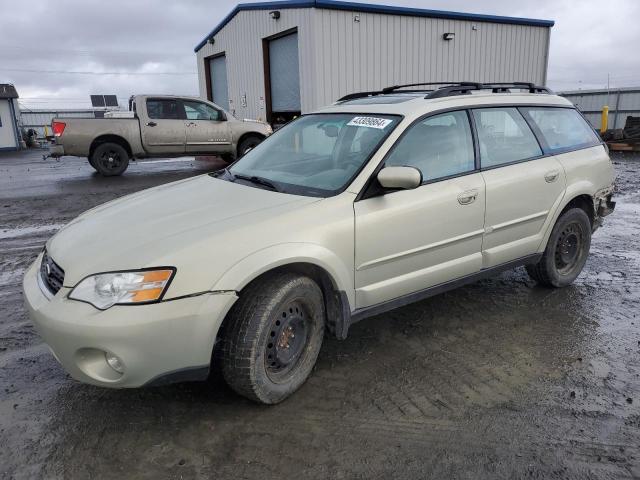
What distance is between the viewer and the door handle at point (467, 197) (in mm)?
3479

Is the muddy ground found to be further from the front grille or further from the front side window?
the front side window

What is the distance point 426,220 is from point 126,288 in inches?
73.5

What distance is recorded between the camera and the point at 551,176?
4.08m

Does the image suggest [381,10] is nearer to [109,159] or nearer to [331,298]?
[109,159]

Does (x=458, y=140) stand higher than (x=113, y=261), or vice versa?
(x=458, y=140)

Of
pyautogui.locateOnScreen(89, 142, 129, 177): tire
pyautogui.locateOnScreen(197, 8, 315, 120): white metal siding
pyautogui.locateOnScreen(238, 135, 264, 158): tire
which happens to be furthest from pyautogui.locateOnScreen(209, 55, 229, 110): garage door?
pyautogui.locateOnScreen(89, 142, 129, 177): tire

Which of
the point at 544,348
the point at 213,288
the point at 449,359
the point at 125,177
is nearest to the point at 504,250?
the point at 544,348

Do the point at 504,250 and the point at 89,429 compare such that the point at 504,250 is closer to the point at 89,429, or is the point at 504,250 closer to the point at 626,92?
the point at 89,429

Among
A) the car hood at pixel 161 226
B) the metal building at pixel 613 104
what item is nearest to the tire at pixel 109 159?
the car hood at pixel 161 226

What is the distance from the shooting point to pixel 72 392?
300cm

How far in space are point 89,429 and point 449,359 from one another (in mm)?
2177

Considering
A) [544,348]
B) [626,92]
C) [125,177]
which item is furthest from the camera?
[626,92]

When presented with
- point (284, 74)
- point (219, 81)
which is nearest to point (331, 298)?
point (284, 74)

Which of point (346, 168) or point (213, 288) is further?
point (346, 168)
